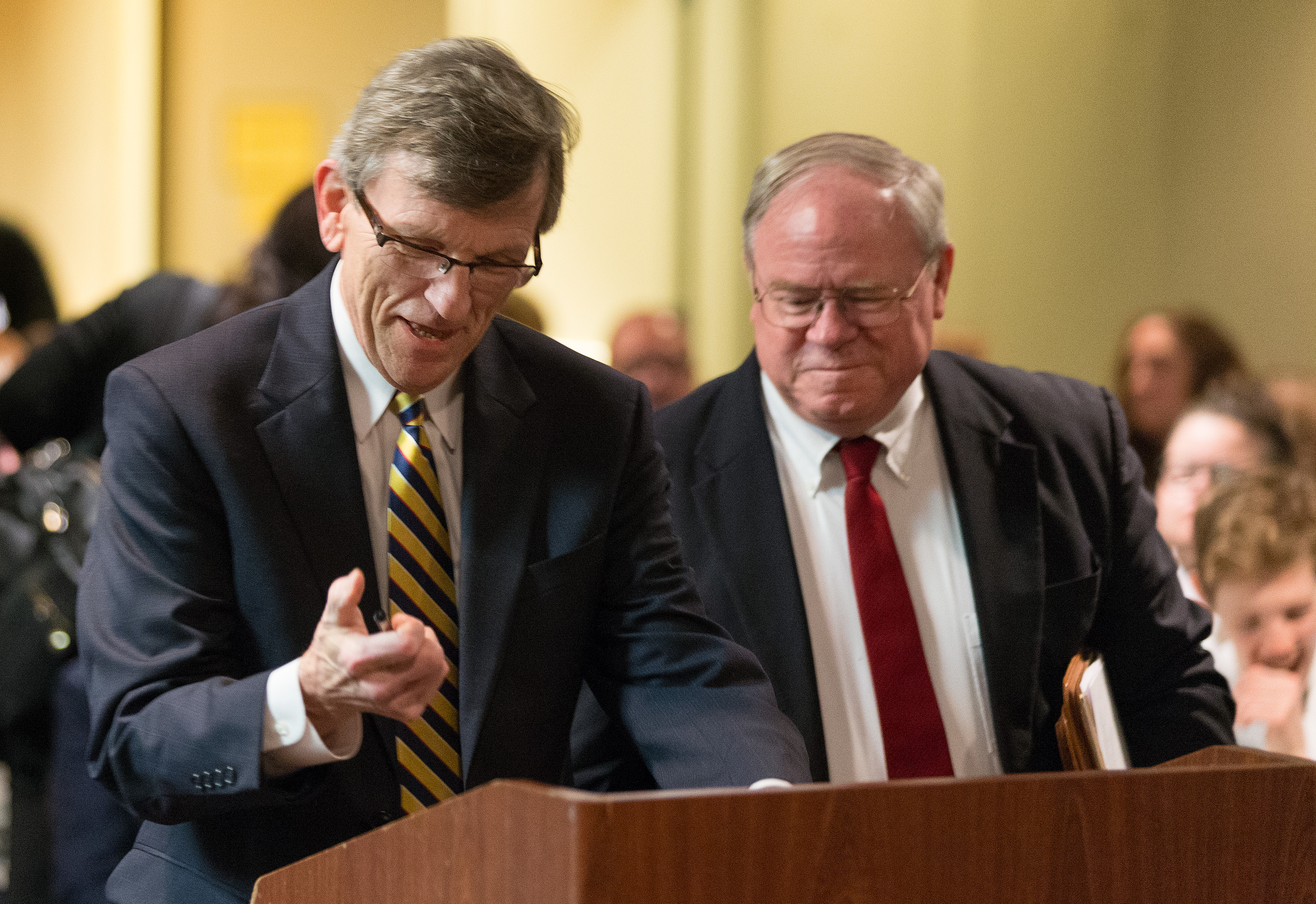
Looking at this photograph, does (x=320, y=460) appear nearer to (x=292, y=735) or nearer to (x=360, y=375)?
(x=360, y=375)

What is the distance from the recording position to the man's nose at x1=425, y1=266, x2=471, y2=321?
1.63 m

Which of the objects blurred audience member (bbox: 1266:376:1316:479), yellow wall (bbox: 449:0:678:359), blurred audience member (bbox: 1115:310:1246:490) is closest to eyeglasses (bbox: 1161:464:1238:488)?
blurred audience member (bbox: 1266:376:1316:479)

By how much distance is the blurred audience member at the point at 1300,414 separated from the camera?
3.53m

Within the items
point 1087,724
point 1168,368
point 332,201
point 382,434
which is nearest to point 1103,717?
point 1087,724

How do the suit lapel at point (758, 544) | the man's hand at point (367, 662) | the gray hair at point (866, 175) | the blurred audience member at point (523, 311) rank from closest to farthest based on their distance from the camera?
the man's hand at point (367, 662) → the suit lapel at point (758, 544) → the gray hair at point (866, 175) → the blurred audience member at point (523, 311)

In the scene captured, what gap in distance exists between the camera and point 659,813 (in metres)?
1.13

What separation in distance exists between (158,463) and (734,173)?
4950mm

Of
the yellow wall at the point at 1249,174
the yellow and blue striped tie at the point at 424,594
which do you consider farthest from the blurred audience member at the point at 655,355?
the yellow and blue striped tie at the point at 424,594

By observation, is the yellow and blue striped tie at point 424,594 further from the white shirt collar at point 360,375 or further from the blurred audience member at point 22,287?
the blurred audience member at point 22,287

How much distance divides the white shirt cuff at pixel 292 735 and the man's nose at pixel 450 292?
42 centimetres

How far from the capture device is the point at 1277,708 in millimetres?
2871

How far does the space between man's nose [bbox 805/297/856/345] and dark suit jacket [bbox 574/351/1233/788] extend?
17 cm

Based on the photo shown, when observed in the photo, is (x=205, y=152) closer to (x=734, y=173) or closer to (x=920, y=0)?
(x=734, y=173)

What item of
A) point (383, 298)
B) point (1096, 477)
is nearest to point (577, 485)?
point (383, 298)
